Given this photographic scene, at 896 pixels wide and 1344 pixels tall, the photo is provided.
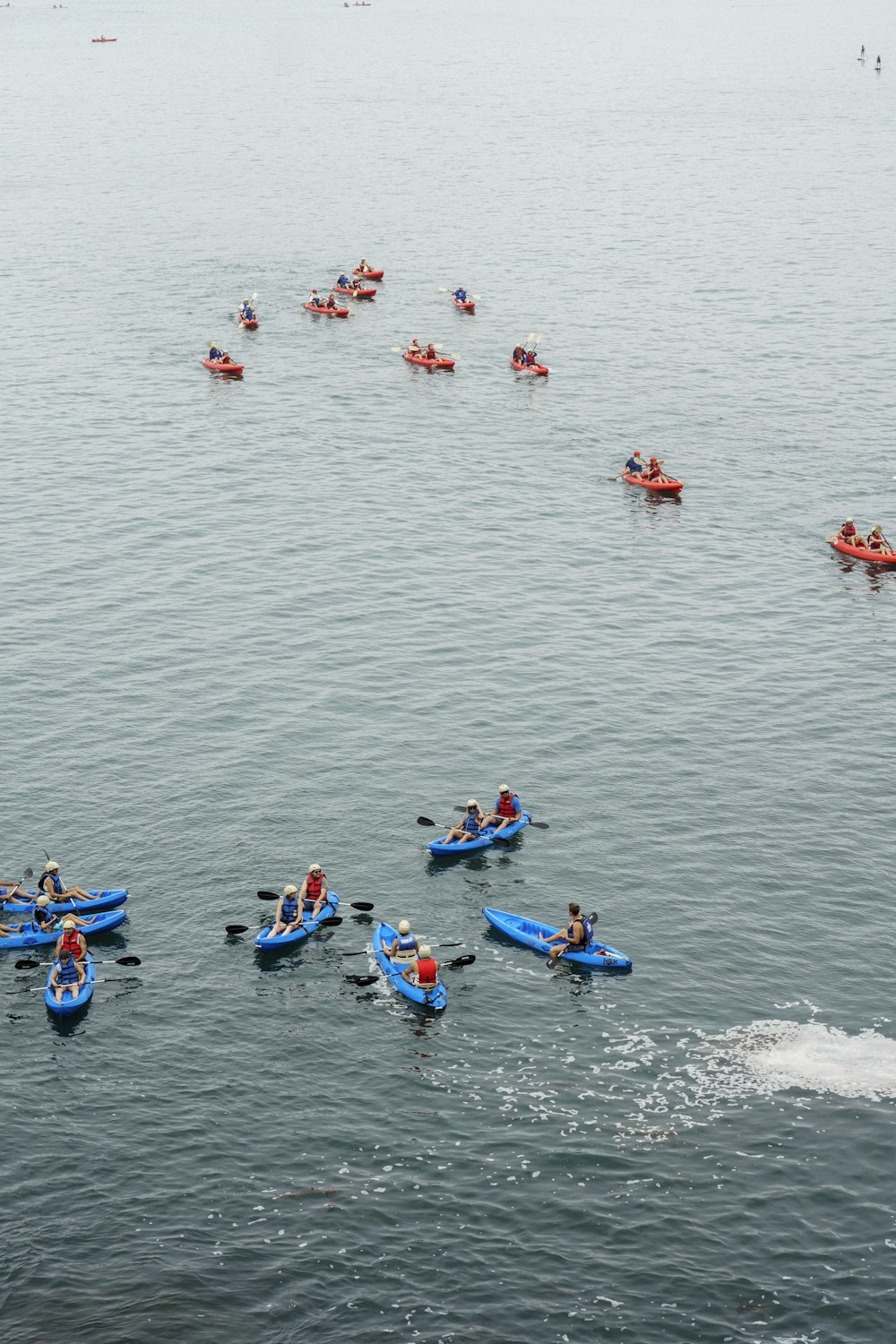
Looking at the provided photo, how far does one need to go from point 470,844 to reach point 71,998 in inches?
613

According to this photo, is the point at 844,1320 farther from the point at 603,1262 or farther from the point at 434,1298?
the point at 434,1298

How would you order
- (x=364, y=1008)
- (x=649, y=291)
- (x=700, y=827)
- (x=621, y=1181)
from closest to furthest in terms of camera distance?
(x=621, y=1181), (x=364, y=1008), (x=700, y=827), (x=649, y=291)

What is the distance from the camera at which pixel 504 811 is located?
55.9m

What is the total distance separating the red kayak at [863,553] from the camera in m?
79.9

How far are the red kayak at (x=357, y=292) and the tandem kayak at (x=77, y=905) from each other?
89935mm

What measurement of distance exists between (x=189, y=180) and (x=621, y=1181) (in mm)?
160186

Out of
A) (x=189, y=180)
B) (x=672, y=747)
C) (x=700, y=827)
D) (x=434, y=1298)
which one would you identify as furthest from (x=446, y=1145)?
(x=189, y=180)

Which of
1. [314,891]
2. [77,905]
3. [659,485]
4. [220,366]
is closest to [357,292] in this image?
[220,366]

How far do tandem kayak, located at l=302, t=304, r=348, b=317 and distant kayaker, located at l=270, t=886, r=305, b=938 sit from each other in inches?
3313

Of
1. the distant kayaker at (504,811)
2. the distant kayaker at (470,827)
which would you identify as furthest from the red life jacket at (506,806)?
the distant kayaker at (470,827)

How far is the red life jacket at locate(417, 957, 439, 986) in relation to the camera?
46.6 meters

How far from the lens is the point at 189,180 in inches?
7037

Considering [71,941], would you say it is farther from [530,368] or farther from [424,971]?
[530,368]

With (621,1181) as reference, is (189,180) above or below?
above
